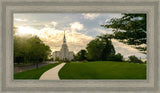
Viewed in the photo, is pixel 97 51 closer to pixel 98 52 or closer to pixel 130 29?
pixel 98 52

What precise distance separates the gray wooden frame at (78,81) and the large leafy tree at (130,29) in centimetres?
110

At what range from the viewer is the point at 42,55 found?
612 centimetres

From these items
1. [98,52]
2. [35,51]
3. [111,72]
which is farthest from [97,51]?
[35,51]

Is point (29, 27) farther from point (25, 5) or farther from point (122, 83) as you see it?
point (122, 83)

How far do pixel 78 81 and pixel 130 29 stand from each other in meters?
2.41

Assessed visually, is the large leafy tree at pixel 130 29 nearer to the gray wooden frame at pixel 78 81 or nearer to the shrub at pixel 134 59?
the shrub at pixel 134 59

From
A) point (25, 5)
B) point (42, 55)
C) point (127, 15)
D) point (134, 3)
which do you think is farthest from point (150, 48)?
point (42, 55)

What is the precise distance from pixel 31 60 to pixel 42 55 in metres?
0.56

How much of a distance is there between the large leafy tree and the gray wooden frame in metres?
1.10

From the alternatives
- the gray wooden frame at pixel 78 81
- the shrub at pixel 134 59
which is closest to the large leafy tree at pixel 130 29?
the shrub at pixel 134 59

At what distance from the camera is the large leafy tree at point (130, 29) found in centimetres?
400

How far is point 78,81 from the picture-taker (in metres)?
2.93

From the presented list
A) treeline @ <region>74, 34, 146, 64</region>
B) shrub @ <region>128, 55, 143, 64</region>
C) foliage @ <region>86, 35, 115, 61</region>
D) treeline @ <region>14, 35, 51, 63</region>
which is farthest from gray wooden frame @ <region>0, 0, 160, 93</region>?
foliage @ <region>86, 35, 115, 61</region>

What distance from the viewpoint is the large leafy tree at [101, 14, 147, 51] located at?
4.00 m
